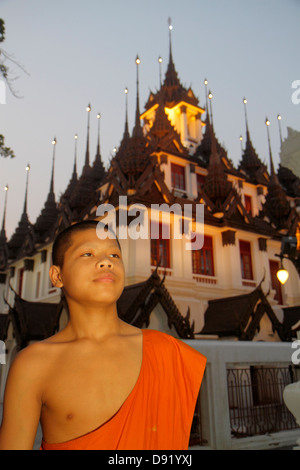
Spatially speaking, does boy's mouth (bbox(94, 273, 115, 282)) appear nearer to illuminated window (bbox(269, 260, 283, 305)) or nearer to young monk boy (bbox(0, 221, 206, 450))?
young monk boy (bbox(0, 221, 206, 450))

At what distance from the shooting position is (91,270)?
1987 millimetres

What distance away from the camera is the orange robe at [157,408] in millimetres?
1706

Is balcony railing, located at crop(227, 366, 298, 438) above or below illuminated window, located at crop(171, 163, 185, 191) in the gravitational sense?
below

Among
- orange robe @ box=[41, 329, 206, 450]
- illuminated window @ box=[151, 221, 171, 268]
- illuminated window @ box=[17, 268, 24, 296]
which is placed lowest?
orange robe @ box=[41, 329, 206, 450]

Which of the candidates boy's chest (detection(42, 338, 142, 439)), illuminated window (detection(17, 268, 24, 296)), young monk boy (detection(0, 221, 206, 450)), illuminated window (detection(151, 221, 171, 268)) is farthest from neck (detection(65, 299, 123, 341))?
illuminated window (detection(17, 268, 24, 296))

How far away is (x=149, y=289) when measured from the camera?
38.5 ft

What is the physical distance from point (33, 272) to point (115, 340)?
24.4 meters

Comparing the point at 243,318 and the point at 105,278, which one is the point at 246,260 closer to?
Answer: the point at 243,318

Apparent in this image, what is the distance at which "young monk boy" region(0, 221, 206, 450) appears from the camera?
173 cm

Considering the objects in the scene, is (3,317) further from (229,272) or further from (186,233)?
(229,272)

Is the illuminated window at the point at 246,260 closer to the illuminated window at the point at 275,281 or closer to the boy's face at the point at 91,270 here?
the illuminated window at the point at 275,281

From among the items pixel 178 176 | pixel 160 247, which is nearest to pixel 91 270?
pixel 160 247

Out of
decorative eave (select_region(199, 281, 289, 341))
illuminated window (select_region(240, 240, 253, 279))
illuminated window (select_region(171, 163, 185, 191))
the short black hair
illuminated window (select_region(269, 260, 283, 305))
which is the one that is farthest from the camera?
illuminated window (select_region(171, 163, 185, 191))

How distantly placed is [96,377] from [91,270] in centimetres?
56
